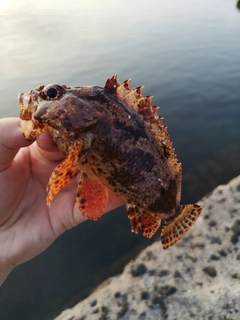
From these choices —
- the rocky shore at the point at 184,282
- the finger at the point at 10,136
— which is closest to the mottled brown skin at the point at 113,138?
the finger at the point at 10,136

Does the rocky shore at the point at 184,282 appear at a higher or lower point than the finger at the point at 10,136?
lower

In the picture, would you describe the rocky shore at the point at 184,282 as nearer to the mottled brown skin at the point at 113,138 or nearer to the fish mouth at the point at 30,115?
the mottled brown skin at the point at 113,138

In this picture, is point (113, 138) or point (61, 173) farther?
point (113, 138)

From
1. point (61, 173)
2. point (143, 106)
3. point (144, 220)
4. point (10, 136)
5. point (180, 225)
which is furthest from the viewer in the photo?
point (180, 225)

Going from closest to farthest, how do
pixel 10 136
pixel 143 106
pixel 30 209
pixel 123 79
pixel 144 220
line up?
1. pixel 10 136
2. pixel 143 106
3. pixel 144 220
4. pixel 30 209
5. pixel 123 79

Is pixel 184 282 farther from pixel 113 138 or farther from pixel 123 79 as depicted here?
pixel 123 79

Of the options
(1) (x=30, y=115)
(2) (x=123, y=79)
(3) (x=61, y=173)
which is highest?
(1) (x=30, y=115)

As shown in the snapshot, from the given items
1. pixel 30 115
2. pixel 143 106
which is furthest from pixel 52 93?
pixel 143 106
